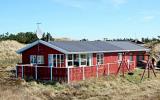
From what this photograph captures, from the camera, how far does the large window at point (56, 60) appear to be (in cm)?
3444

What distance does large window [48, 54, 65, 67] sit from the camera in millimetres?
34438

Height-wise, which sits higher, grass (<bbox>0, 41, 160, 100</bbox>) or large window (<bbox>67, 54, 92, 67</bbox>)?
large window (<bbox>67, 54, 92, 67</bbox>)

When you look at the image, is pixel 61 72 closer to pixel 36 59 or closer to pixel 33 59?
pixel 36 59

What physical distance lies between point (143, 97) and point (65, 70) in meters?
7.68

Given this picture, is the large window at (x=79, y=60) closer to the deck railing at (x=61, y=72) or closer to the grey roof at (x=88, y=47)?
the grey roof at (x=88, y=47)

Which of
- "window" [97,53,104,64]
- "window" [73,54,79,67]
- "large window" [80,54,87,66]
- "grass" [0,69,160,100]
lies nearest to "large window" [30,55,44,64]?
"grass" [0,69,160,100]

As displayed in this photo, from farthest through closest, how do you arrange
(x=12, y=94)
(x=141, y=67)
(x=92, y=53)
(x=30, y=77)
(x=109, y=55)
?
(x=141, y=67)
(x=109, y=55)
(x=92, y=53)
(x=30, y=77)
(x=12, y=94)

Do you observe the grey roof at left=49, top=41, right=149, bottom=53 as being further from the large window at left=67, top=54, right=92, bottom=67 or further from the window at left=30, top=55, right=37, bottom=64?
the window at left=30, top=55, right=37, bottom=64

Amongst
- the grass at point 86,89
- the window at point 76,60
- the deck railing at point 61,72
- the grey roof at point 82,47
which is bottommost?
the grass at point 86,89

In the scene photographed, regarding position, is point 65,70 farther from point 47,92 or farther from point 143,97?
point 143,97

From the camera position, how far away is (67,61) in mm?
34375

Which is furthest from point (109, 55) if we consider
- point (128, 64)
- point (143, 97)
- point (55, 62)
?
point (143, 97)

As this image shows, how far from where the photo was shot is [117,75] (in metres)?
37.1

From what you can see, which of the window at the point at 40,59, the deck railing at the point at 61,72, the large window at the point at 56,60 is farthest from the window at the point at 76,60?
the window at the point at 40,59
